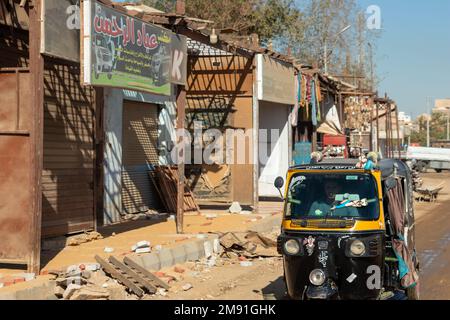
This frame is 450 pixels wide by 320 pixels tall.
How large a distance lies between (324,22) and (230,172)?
25.1m

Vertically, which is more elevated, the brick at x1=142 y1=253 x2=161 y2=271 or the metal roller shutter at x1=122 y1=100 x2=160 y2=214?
the metal roller shutter at x1=122 y1=100 x2=160 y2=214

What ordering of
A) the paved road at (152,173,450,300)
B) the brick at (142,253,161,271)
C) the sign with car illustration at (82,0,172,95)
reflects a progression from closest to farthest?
the paved road at (152,173,450,300) < the sign with car illustration at (82,0,172,95) < the brick at (142,253,161,271)

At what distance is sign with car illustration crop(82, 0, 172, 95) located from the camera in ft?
30.7

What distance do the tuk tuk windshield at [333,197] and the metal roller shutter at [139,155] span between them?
8.92 m

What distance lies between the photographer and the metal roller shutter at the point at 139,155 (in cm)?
1574

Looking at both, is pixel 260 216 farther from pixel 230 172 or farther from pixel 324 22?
pixel 324 22

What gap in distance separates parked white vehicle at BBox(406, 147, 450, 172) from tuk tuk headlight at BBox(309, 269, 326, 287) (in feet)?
162

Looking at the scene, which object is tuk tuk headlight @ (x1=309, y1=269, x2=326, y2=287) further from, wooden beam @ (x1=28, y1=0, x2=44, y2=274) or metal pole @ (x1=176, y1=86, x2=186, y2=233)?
metal pole @ (x1=176, y1=86, x2=186, y2=233)

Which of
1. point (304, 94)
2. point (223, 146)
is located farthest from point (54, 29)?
point (304, 94)

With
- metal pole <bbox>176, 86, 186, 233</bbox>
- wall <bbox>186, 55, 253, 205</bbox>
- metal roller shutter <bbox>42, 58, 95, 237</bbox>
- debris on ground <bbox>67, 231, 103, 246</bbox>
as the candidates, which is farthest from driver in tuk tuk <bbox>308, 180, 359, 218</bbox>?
wall <bbox>186, 55, 253, 205</bbox>

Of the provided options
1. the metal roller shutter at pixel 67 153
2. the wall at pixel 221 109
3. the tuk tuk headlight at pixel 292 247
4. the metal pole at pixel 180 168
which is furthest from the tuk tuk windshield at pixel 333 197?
the wall at pixel 221 109

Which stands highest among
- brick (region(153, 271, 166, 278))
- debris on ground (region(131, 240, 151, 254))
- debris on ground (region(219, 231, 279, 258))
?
debris on ground (region(131, 240, 151, 254))

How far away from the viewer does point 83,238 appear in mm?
11484
